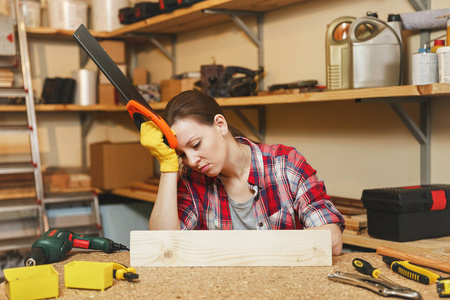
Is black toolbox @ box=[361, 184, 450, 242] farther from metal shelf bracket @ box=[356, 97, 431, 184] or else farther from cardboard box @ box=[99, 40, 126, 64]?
cardboard box @ box=[99, 40, 126, 64]

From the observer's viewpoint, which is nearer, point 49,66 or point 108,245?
point 108,245

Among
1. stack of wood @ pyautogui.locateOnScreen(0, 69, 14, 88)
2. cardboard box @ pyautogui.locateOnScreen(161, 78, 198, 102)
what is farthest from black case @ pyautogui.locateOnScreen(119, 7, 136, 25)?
stack of wood @ pyautogui.locateOnScreen(0, 69, 14, 88)

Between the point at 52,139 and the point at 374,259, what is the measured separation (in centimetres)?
350

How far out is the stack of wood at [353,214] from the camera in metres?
2.15

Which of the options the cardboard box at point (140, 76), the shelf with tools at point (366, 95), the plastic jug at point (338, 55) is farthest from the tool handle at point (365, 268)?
the cardboard box at point (140, 76)

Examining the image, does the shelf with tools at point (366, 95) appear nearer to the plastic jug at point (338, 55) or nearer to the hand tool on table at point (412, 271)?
the plastic jug at point (338, 55)

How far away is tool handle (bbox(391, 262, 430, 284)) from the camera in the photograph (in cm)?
113

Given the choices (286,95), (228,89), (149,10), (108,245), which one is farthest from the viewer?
(149,10)

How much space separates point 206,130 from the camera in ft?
5.37

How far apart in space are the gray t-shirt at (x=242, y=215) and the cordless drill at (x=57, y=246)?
414 mm

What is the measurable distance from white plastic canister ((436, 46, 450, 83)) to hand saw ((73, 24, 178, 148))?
97cm

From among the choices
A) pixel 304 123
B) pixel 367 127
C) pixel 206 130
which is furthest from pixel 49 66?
pixel 206 130

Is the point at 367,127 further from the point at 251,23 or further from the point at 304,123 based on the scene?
the point at 251,23

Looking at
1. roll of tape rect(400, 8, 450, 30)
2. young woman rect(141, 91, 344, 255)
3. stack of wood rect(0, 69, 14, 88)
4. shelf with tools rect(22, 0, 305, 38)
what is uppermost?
shelf with tools rect(22, 0, 305, 38)
